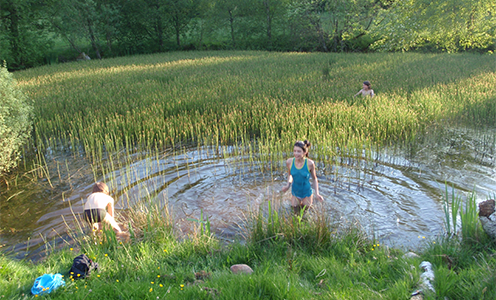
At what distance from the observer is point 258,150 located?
315 inches

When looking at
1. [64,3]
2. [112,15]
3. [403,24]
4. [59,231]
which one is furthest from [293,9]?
[59,231]

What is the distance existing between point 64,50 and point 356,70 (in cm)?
3259

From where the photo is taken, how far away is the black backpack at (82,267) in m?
3.65

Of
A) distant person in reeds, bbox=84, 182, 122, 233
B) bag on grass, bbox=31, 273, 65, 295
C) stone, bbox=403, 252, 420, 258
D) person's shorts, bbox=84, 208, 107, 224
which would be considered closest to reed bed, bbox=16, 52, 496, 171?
distant person in reeds, bbox=84, 182, 122, 233

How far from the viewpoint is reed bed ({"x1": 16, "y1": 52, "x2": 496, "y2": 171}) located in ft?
28.4

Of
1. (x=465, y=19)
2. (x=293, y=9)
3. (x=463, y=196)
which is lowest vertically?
(x=463, y=196)

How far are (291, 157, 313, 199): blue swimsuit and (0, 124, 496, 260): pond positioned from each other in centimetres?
39

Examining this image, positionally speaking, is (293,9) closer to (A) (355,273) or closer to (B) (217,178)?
(B) (217,178)

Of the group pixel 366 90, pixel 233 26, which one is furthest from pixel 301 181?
pixel 233 26

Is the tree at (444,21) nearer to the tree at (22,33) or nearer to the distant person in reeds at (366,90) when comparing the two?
the distant person in reeds at (366,90)

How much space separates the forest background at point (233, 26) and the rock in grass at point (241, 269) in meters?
20.4

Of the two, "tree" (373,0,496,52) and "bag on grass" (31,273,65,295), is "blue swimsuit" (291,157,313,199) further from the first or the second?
"tree" (373,0,496,52)

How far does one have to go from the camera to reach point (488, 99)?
10531 mm

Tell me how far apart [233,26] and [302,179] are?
134 feet
